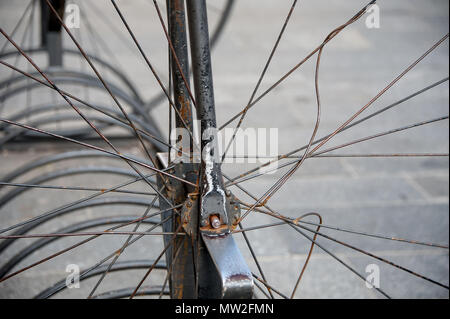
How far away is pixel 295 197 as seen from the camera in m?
2.67

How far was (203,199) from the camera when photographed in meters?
1.08

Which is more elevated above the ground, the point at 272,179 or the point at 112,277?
the point at 272,179

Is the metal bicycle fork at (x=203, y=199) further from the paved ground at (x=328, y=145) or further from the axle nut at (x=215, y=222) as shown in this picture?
the paved ground at (x=328, y=145)

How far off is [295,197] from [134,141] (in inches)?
34.4

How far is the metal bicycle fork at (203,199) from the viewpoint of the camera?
100cm

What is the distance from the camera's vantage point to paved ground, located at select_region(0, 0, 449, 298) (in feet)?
7.12

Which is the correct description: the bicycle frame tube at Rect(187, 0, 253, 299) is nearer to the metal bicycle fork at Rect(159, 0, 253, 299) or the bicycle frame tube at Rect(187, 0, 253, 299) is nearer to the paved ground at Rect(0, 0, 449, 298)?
the metal bicycle fork at Rect(159, 0, 253, 299)

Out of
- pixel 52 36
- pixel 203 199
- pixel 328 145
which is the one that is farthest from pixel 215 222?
pixel 328 145

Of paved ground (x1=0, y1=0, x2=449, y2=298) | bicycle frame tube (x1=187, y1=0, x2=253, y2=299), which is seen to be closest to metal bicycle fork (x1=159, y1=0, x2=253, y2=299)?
bicycle frame tube (x1=187, y1=0, x2=253, y2=299)

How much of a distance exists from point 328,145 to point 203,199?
6.91 feet

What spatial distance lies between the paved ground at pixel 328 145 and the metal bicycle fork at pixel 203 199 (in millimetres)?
943

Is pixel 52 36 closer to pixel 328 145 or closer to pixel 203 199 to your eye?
pixel 328 145
